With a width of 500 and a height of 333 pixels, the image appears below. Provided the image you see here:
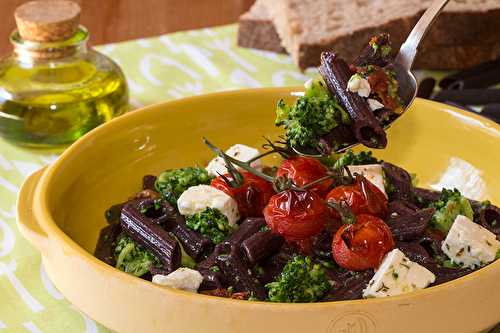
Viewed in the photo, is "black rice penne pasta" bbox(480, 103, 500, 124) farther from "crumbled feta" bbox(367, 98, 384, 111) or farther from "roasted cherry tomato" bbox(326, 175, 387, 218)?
"roasted cherry tomato" bbox(326, 175, 387, 218)

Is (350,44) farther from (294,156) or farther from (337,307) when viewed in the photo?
(337,307)

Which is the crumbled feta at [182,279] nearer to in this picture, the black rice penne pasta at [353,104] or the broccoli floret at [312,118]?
the broccoli floret at [312,118]

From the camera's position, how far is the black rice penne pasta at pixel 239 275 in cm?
257

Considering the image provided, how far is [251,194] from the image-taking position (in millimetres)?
2922

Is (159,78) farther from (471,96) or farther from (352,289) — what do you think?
(352,289)

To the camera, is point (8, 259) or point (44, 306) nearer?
point (44, 306)

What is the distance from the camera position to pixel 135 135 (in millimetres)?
3385

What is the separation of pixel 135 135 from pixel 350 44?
1705mm

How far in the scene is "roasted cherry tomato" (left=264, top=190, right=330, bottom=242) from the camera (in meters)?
2.61

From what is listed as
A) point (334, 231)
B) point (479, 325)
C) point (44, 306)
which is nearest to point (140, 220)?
point (44, 306)

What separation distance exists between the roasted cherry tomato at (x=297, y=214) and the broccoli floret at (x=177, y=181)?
48 centimetres

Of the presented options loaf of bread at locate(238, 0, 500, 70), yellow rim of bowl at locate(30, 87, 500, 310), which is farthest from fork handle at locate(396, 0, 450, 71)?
loaf of bread at locate(238, 0, 500, 70)

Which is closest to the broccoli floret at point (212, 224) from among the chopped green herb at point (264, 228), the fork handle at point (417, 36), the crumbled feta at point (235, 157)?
the chopped green herb at point (264, 228)

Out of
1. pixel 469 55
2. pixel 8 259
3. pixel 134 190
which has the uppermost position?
pixel 469 55
